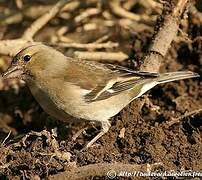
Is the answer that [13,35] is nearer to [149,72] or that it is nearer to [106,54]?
[106,54]

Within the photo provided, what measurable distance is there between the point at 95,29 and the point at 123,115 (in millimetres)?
2610

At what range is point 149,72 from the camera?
5.89 metres

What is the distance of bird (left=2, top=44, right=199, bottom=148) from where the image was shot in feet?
17.5

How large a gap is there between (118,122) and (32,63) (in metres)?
1.04

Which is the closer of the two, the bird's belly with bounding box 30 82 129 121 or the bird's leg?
the bird's leg

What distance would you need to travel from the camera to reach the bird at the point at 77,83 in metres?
5.34

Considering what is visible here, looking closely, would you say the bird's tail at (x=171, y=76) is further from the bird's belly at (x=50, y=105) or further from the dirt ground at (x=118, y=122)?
the bird's belly at (x=50, y=105)

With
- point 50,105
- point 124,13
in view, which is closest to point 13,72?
point 50,105

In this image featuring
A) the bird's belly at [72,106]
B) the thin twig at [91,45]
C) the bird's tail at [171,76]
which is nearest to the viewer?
the bird's belly at [72,106]

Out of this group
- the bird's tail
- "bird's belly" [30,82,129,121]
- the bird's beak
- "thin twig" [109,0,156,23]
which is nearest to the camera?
"bird's belly" [30,82,129,121]

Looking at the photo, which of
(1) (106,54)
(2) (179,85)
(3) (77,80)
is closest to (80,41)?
(1) (106,54)

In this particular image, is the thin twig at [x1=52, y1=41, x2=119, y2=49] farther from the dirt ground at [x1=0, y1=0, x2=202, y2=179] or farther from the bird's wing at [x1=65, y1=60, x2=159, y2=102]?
the bird's wing at [x1=65, y1=60, x2=159, y2=102]

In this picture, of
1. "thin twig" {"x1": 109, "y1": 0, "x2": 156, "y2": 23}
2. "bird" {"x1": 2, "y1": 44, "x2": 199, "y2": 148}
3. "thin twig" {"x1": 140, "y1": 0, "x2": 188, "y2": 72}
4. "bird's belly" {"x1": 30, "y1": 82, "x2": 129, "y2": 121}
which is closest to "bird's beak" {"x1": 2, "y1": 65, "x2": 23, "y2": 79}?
"bird" {"x1": 2, "y1": 44, "x2": 199, "y2": 148}

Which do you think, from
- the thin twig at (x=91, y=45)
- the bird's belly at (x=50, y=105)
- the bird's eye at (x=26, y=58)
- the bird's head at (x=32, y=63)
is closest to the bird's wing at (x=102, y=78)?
the bird's head at (x=32, y=63)
